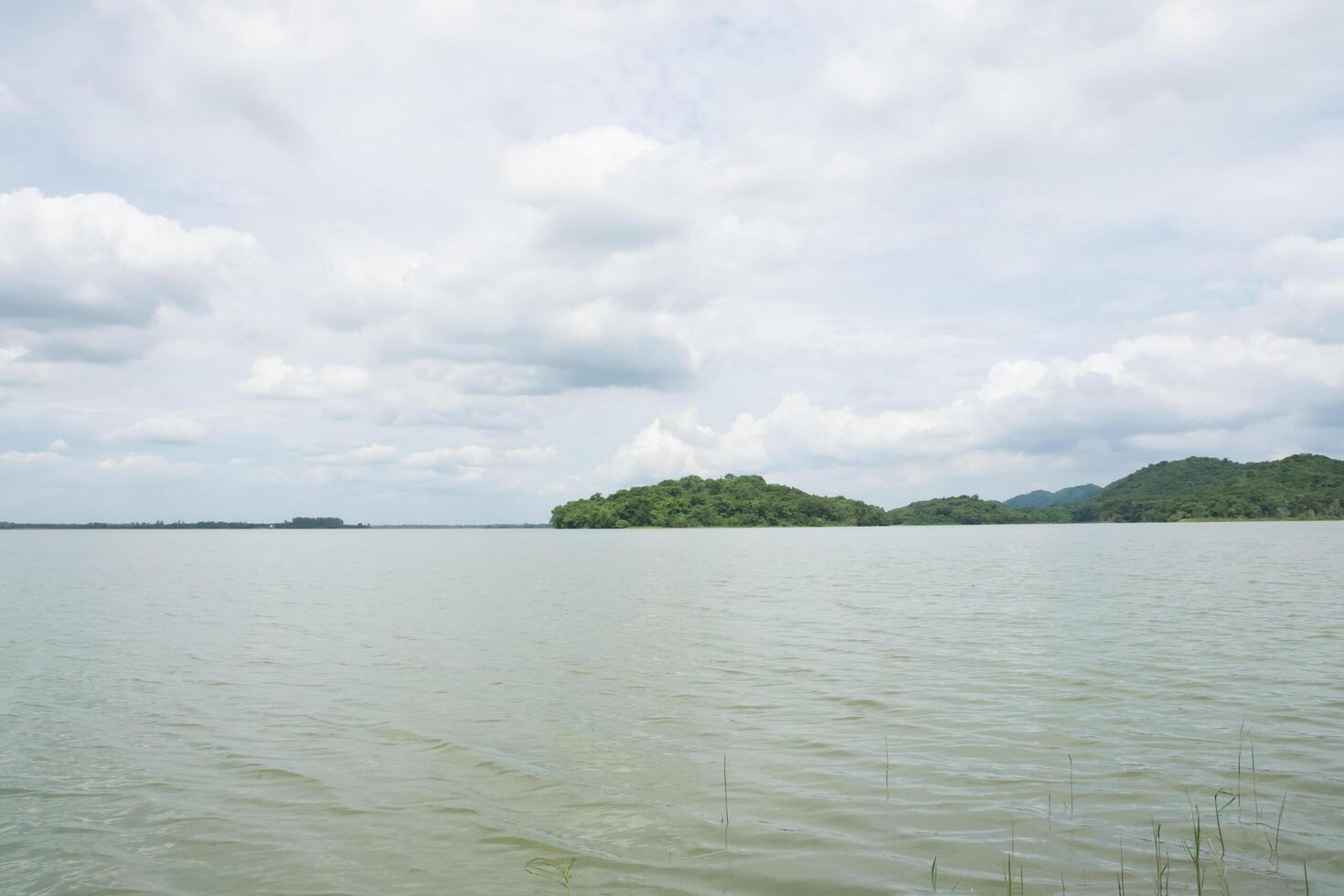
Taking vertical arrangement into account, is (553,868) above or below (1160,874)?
below

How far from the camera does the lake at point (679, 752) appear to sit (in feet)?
26.7

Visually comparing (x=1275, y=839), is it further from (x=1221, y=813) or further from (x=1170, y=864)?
(x=1170, y=864)

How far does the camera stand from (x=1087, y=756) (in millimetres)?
11508

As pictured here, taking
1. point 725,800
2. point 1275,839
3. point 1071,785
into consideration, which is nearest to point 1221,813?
point 1275,839

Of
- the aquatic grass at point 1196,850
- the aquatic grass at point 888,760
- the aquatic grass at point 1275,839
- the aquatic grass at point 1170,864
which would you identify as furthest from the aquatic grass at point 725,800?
the aquatic grass at point 1275,839

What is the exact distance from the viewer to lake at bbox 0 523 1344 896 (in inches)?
321

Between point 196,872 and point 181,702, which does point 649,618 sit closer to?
point 181,702

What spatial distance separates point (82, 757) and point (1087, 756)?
49.3ft

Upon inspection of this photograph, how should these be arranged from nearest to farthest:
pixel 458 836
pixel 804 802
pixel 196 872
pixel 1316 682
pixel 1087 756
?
1. pixel 196 872
2. pixel 458 836
3. pixel 804 802
4. pixel 1087 756
5. pixel 1316 682

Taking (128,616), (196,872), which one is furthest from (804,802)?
(128,616)

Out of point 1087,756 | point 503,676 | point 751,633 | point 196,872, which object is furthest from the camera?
point 751,633

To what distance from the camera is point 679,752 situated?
1231cm

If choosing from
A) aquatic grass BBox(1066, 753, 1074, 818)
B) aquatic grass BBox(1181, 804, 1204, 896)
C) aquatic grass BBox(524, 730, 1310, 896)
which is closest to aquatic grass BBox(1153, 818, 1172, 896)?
aquatic grass BBox(524, 730, 1310, 896)

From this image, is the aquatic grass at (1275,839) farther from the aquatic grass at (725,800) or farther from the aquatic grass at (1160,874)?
the aquatic grass at (725,800)
